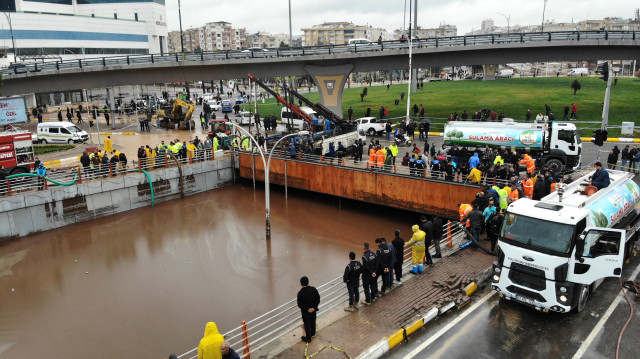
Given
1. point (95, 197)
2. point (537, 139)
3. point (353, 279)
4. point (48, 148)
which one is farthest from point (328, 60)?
point (353, 279)

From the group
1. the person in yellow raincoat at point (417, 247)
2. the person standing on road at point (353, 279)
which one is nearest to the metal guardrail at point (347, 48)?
the person in yellow raincoat at point (417, 247)

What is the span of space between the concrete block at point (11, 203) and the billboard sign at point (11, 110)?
36.6 ft

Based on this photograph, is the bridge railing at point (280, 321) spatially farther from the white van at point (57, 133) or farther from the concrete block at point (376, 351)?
the white van at point (57, 133)

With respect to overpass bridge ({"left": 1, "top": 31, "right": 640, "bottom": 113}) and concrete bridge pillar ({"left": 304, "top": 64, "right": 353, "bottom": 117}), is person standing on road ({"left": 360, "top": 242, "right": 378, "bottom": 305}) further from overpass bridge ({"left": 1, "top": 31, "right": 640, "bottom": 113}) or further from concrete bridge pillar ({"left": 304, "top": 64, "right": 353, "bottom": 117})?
concrete bridge pillar ({"left": 304, "top": 64, "right": 353, "bottom": 117})

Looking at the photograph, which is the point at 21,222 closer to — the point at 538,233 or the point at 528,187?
the point at 538,233

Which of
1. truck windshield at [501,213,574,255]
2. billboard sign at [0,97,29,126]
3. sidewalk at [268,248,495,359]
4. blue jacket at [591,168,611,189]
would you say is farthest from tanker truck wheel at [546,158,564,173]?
billboard sign at [0,97,29,126]

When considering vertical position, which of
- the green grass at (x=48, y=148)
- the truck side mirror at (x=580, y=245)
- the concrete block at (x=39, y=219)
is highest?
the truck side mirror at (x=580, y=245)

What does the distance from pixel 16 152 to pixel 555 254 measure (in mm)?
24239

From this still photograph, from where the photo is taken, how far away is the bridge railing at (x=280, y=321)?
9617 millimetres

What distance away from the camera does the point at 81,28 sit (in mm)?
78438

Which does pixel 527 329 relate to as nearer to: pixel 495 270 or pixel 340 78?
pixel 495 270

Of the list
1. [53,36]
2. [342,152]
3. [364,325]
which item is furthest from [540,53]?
[53,36]

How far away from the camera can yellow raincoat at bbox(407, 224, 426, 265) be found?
12.1m

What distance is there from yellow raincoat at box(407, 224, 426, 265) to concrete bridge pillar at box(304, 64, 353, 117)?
27804 millimetres
